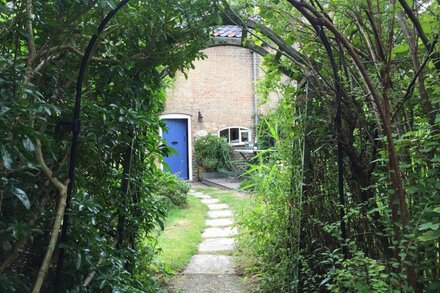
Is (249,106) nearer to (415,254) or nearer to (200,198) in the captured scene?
(200,198)

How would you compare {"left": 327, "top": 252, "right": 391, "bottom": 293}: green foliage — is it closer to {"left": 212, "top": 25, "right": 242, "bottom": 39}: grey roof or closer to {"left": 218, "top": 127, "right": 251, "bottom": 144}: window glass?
{"left": 212, "top": 25, "right": 242, "bottom": 39}: grey roof

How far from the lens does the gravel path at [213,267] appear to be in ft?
13.0

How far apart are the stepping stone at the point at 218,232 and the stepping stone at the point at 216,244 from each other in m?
0.18

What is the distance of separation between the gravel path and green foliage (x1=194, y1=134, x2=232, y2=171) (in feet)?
19.5

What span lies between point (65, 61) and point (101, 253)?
0.95 m

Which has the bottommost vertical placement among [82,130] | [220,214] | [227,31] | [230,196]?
[220,214]

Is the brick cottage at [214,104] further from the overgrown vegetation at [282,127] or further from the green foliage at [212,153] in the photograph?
the overgrown vegetation at [282,127]

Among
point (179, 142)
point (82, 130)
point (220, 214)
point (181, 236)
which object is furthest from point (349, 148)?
point (179, 142)

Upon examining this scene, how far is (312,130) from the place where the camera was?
302 cm

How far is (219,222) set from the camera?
7.06 metres

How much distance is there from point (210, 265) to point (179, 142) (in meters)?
9.04

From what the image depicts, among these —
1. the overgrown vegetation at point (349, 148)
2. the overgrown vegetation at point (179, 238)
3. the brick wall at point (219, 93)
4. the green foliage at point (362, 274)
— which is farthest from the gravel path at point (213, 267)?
the brick wall at point (219, 93)

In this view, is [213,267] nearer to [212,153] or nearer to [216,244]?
[216,244]

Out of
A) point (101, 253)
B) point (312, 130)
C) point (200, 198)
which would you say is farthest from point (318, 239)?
point (200, 198)
